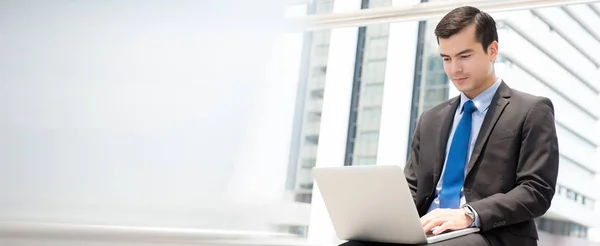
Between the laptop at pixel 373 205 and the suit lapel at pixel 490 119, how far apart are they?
0.18m

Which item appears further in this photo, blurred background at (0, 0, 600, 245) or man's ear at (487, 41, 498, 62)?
blurred background at (0, 0, 600, 245)

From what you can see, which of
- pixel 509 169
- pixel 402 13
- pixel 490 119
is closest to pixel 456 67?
pixel 490 119

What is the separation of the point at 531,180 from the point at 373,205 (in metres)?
0.33

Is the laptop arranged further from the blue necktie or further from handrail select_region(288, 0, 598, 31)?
handrail select_region(288, 0, 598, 31)

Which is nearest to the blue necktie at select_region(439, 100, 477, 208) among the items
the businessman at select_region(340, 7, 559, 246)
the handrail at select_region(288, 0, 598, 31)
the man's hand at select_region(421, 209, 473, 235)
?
the businessman at select_region(340, 7, 559, 246)

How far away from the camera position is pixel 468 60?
1408 mm

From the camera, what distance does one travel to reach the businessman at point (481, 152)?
4.06 ft

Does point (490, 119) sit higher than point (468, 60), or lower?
lower

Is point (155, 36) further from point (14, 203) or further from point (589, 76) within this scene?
point (589, 76)

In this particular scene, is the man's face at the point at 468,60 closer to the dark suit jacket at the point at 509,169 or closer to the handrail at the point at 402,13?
the dark suit jacket at the point at 509,169

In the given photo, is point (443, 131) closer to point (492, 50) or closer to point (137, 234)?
point (492, 50)

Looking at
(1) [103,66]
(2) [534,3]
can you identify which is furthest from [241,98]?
(2) [534,3]

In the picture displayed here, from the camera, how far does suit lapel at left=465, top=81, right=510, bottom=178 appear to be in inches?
52.7

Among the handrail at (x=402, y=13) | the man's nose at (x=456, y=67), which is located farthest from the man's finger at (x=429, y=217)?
the handrail at (x=402, y=13)
